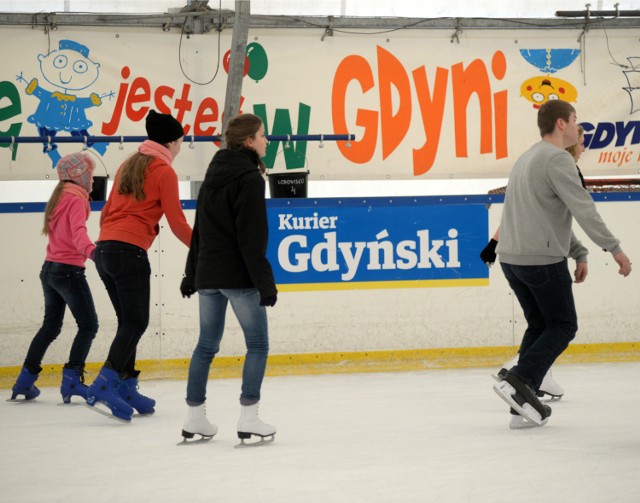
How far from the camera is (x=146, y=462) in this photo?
12.6 feet

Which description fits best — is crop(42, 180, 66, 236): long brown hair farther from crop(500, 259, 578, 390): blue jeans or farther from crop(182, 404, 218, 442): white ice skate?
crop(500, 259, 578, 390): blue jeans

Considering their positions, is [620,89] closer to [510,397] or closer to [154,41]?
[154,41]

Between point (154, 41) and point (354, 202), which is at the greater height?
point (154, 41)

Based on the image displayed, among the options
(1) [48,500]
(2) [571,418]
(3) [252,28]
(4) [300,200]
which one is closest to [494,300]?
(4) [300,200]

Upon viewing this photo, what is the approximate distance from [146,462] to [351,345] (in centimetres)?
295

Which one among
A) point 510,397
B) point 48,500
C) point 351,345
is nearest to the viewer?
point 48,500

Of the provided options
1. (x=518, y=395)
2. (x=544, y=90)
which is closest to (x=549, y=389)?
(x=518, y=395)

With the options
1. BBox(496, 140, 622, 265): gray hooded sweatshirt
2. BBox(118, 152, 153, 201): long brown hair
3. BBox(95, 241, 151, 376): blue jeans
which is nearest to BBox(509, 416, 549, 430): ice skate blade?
BBox(496, 140, 622, 265): gray hooded sweatshirt

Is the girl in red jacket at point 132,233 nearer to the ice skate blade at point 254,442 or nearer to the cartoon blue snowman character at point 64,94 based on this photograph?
the ice skate blade at point 254,442

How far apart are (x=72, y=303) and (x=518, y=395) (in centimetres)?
223

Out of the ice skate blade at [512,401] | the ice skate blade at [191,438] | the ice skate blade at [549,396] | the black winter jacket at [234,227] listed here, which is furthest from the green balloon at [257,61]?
the ice skate blade at [512,401]

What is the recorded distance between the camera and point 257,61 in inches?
322

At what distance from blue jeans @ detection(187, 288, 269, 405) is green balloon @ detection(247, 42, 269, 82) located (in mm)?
4356

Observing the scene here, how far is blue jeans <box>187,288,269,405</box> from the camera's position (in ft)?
13.0
